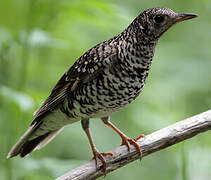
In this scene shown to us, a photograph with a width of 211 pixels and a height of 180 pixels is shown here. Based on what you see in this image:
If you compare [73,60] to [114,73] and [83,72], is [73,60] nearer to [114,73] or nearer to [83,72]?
[83,72]

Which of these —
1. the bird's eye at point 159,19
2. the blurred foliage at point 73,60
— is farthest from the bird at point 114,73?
the blurred foliage at point 73,60

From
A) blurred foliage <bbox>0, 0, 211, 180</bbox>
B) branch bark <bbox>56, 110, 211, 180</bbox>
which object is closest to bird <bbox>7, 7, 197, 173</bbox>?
branch bark <bbox>56, 110, 211, 180</bbox>

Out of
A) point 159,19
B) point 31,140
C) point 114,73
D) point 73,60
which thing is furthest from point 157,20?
point 73,60

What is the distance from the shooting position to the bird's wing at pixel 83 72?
433 centimetres

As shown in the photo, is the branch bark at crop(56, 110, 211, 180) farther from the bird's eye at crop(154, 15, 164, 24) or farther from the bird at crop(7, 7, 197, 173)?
the bird's eye at crop(154, 15, 164, 24)

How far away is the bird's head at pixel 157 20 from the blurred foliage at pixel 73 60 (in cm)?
45

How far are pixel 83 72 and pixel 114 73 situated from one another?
1.21 ft

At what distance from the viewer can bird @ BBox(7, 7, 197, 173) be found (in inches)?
163

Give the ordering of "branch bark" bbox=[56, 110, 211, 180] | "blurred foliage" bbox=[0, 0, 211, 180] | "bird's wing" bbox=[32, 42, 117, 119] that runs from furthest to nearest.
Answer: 1. "blurred foliage" bbox=[0, 0, 211, 180]
2. "bird's wing" bbox=[32, 42, 117, 119]
3. "branch bark" bbox=[56, 110, 211, 180]

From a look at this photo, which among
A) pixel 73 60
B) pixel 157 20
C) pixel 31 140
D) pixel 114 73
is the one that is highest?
pixel 157 20

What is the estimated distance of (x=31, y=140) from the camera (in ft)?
16.7

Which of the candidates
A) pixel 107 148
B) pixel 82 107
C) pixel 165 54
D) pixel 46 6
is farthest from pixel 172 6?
pixel 82 107

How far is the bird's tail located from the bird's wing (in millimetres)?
200

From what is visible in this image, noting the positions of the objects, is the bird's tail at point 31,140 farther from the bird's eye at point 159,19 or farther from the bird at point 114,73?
the bird's eye at point 159,19
